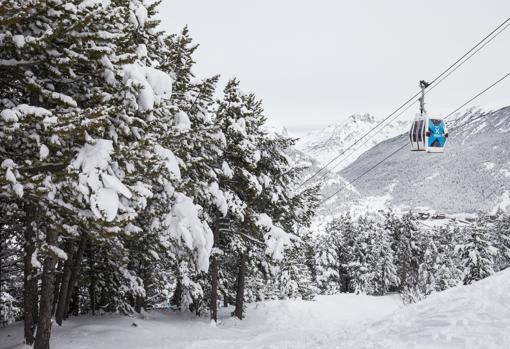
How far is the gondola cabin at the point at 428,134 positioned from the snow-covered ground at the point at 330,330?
14.4ft

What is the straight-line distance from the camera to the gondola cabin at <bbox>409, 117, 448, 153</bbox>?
1344 centimetres

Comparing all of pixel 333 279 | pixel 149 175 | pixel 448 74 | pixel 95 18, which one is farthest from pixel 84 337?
pixel 333 279

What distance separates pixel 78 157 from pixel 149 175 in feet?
6.29

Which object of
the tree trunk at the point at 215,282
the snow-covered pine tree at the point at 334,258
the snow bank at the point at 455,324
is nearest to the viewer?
the snow bank at the point at 455,324

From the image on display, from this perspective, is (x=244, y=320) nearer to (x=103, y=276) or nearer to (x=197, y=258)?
(x=103, y=276)

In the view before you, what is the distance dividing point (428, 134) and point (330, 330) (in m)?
7.14

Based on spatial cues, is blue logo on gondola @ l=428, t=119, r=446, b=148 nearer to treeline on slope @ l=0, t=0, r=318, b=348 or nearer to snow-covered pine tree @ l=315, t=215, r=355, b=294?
treeline on slope @ l=0, t=0, r=318, b=348

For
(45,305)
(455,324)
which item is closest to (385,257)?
(455,324)

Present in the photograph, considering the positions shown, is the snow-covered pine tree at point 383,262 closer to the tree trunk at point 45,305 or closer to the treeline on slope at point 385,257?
the treeline on slope at point 385,257

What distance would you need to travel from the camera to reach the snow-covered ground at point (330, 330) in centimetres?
705

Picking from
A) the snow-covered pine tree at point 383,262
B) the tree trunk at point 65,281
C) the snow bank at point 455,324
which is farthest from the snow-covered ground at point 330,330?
the snow-covered pine tree at point 383,262

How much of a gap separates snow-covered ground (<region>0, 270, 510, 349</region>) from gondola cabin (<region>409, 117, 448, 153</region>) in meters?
4.38

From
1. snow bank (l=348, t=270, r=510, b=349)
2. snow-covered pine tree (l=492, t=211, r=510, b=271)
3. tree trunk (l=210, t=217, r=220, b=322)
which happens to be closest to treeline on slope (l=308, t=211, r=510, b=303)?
snow-covered pine tree (l=492, t=211, r=510, b=271)

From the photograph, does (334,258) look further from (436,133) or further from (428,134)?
(428,134)
